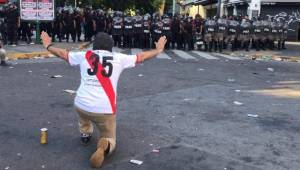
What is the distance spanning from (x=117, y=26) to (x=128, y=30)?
502 millimetres

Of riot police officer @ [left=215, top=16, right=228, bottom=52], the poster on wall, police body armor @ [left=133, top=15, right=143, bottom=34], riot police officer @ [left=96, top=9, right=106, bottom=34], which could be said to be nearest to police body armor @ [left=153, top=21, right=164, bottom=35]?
police body armor @ [left=133, top=15, right=143, bottom=34]

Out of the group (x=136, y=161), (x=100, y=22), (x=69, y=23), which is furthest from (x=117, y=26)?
(x=136, y=161)

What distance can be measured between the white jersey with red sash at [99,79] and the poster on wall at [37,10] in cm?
1446

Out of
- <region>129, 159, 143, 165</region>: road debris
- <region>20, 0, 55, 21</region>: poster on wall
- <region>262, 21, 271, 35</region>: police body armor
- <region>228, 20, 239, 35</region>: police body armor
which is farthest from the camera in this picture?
<region>262, 21, 271, 35</region>: police body armor

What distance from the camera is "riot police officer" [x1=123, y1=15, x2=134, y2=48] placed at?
2017cm

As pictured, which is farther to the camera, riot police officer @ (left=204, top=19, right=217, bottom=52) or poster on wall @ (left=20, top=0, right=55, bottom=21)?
riot police officer @ (left=204, top=19, right=217, bottom=52)

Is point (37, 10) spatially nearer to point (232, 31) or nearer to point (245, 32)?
point (232, 31)

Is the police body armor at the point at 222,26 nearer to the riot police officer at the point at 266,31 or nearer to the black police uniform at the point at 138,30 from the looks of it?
the riot police officer at the point at 266,31

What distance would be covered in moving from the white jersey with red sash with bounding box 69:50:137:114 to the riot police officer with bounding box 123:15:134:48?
14628 millimetres

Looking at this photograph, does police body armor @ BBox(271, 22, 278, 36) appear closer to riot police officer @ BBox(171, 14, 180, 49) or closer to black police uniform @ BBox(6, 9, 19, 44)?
riot police officer @ BBox(171, 14, 180, 49)

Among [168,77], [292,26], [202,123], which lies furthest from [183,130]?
[292,26]

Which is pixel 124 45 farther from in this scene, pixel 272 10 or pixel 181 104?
pixel 272 10

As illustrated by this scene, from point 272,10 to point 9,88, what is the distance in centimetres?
2768

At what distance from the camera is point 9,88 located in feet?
32.5
